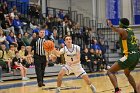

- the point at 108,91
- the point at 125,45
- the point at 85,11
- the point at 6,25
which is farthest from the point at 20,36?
the point at 85,11

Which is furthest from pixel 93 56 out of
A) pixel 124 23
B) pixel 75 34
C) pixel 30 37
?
pixel 124 23

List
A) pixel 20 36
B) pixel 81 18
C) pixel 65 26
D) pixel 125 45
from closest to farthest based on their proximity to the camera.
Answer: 1. pixel 125 45
2. pixel 20 36
3. pixel 65 26
4. pixel 81 18

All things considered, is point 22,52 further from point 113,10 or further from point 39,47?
point 113,10

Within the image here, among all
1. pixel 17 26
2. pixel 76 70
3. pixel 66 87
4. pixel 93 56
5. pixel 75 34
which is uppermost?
pixel 17 26

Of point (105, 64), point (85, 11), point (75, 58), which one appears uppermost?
point (85, 11)

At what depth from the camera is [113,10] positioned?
2805cm

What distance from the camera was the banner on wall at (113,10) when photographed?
2770 cm

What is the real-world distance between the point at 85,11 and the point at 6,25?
39.1ft

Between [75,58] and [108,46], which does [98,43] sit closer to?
[108,46]

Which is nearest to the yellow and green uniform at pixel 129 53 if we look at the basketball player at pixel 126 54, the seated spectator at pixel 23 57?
the basketball player at pixel 126 54

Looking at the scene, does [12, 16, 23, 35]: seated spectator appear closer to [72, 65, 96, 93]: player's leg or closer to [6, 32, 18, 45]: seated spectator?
[6, 32, 18, 45]: seated spectator

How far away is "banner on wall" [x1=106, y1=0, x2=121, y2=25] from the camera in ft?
90.9

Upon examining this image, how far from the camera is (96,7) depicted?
29688 millimetres

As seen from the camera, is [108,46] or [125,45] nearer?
[125,45]
